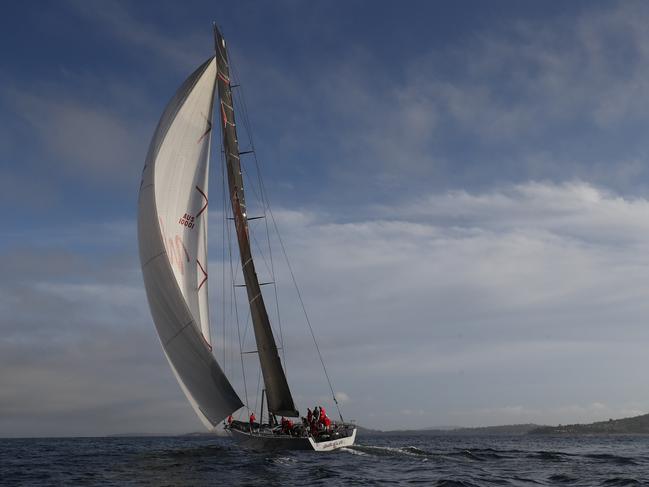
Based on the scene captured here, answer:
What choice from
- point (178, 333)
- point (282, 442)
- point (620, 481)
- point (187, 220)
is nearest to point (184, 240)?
point (187, 220)

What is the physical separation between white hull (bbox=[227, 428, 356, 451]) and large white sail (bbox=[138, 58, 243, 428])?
259 centimetres

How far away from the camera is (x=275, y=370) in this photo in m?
32.6

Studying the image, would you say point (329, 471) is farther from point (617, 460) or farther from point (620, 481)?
point (617, 460)

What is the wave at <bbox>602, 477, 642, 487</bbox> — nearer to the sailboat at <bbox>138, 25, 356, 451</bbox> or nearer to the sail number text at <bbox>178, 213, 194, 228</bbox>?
the sailboat at <bbox>138, 25, 356, 451</bbox>

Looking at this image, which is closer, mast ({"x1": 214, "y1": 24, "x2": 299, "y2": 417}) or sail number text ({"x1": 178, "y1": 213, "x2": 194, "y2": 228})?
sail number text ({"x1": 178, "y1": 213, "x2": 194, "y2": 228})

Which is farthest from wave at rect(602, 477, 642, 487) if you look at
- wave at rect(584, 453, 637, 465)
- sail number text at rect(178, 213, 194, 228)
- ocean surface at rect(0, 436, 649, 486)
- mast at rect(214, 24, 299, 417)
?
sail number text at rect(178, 213, 194, 228)

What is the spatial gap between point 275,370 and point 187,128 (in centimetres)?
1363

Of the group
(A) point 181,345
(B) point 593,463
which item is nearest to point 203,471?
(A) point 181,345

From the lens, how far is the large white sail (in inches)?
1066

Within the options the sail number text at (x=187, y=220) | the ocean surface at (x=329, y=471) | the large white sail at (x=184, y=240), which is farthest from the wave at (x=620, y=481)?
the sail number text at (x=187, y=220)

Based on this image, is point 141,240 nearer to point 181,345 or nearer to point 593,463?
point 181,345

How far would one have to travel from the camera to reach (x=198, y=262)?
31.0m

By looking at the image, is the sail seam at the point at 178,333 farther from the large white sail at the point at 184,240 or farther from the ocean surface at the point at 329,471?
the ocean surface at the point at 329,471

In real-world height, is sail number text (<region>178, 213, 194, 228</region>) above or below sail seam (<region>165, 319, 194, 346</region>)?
above
